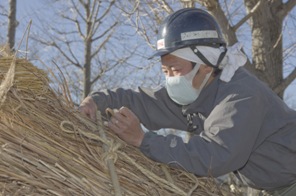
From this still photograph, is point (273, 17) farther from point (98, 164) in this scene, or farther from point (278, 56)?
point (98, 164)

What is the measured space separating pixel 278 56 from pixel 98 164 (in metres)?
6.34

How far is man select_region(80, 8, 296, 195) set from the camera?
2820 millimetres

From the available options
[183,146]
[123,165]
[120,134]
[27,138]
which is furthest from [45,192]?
[183,146]

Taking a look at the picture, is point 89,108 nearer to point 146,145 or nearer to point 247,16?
point 146,145

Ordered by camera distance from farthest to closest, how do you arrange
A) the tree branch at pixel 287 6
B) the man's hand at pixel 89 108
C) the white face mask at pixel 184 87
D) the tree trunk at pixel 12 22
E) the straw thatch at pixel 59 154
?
the tree trunk at pixel 12 22 < the tree branch at pixel 287 6 < the white face mask at pixel 184 87 < the man's hand at pixel 89 108 < the straw thatch at pixel 59 154

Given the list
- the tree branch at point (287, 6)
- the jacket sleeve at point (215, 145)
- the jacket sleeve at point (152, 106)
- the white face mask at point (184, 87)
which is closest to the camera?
the jacket sleeve at point (215, 145)

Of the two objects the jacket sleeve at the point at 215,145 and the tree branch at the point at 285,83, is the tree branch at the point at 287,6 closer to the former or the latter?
the tree branch at the point at 285,83

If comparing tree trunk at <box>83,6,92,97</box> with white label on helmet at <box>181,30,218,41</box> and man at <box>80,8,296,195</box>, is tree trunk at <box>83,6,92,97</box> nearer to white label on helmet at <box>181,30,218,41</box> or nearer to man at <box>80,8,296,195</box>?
man at <box>80,8,296,195</box>

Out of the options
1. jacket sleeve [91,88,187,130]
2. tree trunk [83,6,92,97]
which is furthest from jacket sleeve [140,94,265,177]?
tree trunk [83,6,92,97]

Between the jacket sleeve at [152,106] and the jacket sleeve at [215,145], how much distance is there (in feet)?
2.76

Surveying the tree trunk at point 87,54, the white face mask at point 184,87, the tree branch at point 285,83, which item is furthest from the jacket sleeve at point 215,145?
the tree trunk at point 87,54

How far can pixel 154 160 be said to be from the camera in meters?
2.86

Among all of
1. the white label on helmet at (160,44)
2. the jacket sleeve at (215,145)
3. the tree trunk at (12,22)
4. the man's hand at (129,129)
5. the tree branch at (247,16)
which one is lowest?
the jacket sleeve at (215,145)

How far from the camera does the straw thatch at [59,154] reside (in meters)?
2.30
